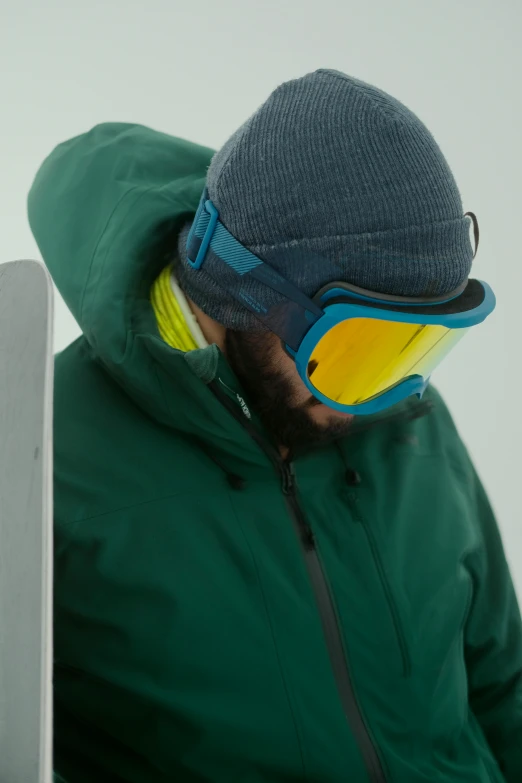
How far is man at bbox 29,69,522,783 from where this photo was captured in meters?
0.94

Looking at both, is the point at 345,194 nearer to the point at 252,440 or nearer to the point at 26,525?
the point at 252,440

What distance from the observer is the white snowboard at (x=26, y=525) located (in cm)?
62

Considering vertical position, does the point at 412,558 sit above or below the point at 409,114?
below

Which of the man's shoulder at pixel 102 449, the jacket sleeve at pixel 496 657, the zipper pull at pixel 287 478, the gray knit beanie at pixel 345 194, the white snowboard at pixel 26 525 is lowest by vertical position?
the jacket sleeve at pixel 496 657

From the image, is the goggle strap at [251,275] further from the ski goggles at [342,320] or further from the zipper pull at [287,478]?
the zipper pull at [287,478]

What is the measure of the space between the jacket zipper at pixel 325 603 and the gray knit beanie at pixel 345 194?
0.68 feet

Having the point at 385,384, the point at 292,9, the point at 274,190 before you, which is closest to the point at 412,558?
the point at 385,384

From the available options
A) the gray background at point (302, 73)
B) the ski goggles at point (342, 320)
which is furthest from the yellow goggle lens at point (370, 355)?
the gray background at point (302, 73)

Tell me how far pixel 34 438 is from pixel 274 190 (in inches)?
16.0

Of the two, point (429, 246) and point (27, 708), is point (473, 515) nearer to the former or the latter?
point (429, 246)

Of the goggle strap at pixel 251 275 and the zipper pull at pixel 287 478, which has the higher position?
the goggle strap at pixel 251 275

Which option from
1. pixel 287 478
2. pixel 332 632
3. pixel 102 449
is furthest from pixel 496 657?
pixel 102 449

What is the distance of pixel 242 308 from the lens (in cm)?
102

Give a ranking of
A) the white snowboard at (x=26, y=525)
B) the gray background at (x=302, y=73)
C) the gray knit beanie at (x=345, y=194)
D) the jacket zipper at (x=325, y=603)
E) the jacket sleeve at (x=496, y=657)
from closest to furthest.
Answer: the white snowboard at (x=26, y=525), the gray knit beanie at (x=345, y=194), the jacket zipper at (x=325, y=603), the jacket sleeve at (x=496, y=657), the gray background at (x=302, y=73)
